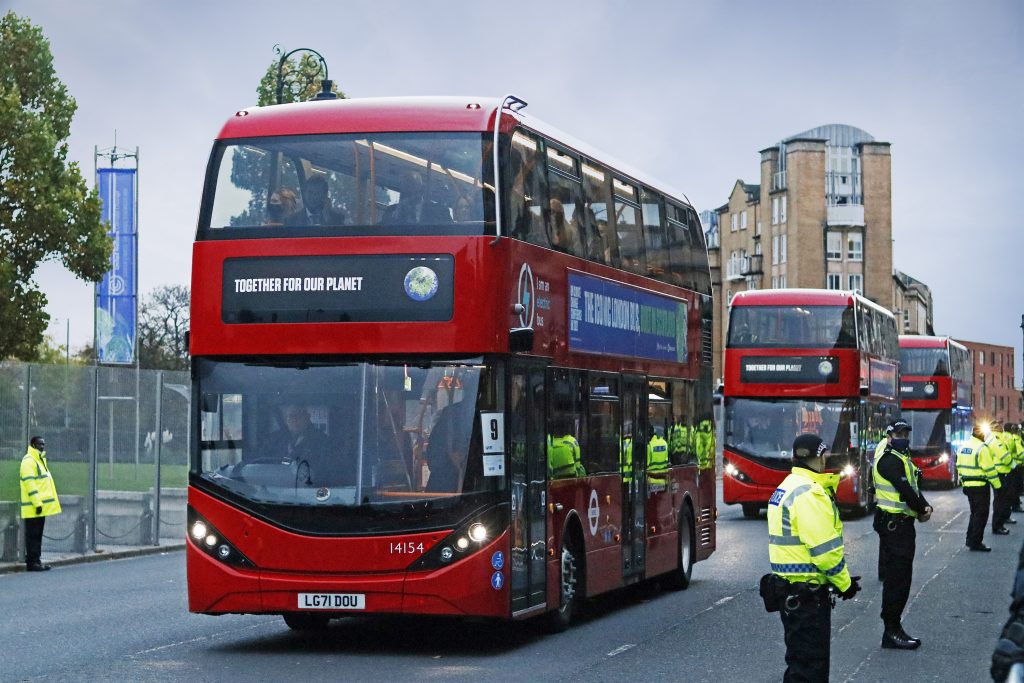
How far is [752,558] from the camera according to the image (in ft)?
77.9

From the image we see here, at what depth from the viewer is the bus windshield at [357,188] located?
12.6 metres

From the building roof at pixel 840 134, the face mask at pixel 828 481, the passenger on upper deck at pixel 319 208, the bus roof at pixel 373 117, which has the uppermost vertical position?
the building roof at pixel 840 134

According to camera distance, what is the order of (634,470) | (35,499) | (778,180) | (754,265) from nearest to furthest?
(634,470)
(35,499)
(778,180)
(754,265)

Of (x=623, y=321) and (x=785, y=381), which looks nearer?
(x=623, y=321)

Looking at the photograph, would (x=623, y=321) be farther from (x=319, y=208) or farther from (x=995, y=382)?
(x=995, y=382)

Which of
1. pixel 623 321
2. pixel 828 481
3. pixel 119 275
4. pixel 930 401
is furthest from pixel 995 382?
pixel 828 481

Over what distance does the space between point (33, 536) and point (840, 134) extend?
314ft

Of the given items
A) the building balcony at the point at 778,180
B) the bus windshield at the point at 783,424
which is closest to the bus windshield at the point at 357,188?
the bus windshield at the point at 783,424

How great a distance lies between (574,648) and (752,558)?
1078cm

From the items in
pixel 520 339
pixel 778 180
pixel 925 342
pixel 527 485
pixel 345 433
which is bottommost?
pixel 527 485

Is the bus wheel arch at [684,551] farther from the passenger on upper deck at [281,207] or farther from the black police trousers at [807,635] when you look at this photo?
the black police trousers at [807,635]

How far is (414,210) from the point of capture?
12.6 m

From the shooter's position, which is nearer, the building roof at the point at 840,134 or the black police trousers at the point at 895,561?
the black police trousers at the point at 895,561

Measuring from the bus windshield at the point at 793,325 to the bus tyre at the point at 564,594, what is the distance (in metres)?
17.8
